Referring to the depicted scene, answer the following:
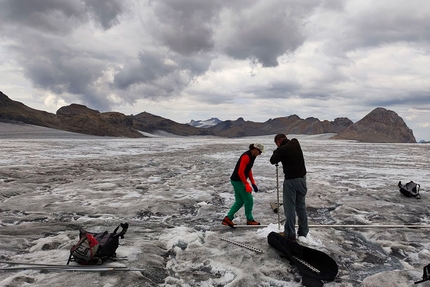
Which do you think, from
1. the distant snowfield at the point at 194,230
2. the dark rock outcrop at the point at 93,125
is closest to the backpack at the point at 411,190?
the distant snowfield at the point at 194,230

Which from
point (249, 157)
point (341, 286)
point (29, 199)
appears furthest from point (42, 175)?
point (341, 286)

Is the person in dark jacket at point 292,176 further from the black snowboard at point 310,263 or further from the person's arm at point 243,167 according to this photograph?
the person's arm at point 243,167

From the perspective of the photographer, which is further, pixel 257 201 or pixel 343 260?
pixel 257 201

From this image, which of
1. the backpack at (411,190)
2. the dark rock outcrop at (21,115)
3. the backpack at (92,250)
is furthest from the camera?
the dark rock outcrop at (21,115)

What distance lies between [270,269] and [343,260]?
159cm

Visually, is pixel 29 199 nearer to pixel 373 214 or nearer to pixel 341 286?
pixel 341 286

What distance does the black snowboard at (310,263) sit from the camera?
4812 millimetres

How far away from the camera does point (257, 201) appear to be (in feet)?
33.9

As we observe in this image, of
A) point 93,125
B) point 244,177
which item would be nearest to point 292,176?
point 244,177

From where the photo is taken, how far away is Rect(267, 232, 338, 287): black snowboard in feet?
15.8

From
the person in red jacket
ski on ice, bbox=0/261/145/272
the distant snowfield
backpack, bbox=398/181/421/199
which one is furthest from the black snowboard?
backpack, bbox=398/181/421/199

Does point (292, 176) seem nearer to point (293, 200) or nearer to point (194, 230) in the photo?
point (293, 200)

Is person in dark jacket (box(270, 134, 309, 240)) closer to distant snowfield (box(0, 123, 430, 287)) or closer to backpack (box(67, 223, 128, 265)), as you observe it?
distant snowfield (box(0, 123, 430, 287))

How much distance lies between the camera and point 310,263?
17.1 ft
